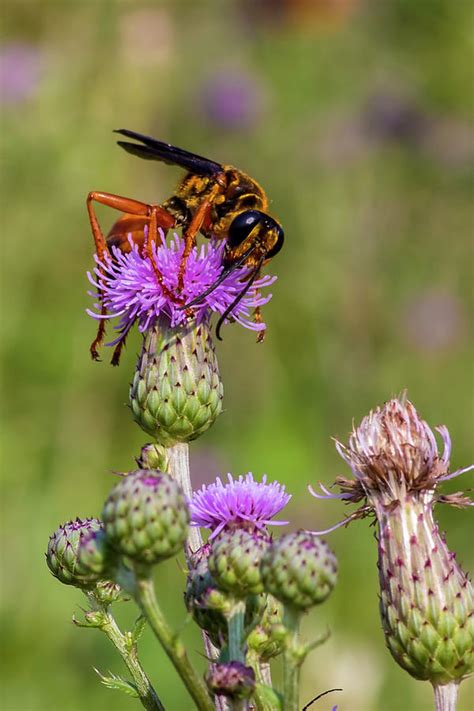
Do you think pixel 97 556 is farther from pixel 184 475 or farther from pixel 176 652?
pixel 184 475

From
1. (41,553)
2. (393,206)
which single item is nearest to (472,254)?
(393,206)

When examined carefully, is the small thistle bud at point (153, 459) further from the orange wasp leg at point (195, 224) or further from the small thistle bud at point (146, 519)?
the small thistle bud at point (146, 519)

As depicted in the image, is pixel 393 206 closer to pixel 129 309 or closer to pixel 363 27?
pixel 363 27

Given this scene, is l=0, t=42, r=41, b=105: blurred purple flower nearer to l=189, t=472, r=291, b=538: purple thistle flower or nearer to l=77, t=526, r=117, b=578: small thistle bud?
l=189, t=472, r=291, b=538: purple thistle flower

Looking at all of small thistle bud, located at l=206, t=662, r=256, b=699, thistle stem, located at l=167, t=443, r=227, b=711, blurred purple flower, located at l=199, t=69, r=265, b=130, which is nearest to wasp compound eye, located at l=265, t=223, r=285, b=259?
thistle stem, located at l=167, t=443, r=227, b=711

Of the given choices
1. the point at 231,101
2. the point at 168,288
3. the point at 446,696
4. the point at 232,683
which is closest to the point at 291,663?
the point at 232,683

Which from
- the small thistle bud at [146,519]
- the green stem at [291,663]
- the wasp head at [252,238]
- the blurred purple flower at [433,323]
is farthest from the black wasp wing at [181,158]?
the blurred purple flower at [433,323]
